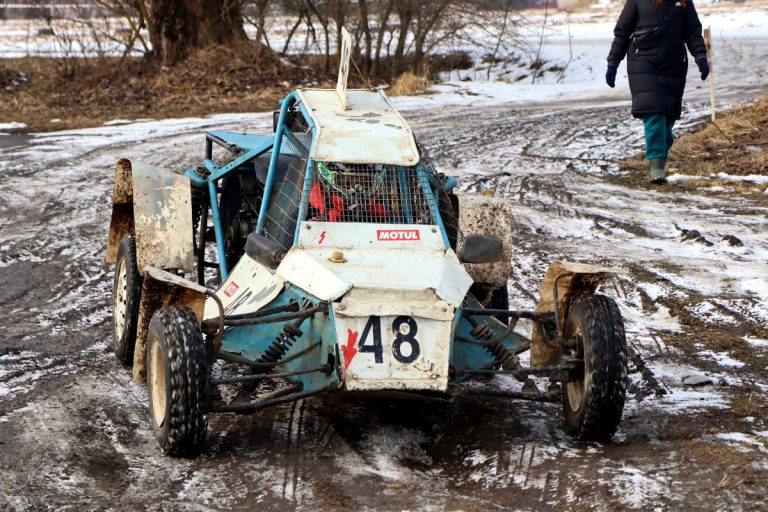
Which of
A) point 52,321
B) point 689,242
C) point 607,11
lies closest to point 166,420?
point 52,321

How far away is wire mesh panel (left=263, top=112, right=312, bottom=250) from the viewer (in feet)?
21.0

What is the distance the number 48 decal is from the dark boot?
8.40 meters

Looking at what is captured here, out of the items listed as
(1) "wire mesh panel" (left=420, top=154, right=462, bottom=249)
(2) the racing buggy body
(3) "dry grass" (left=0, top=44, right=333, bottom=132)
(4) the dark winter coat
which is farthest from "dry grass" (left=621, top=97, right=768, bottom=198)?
(3) "dry grass" (left=0, top=44, right=333, bottom=132)

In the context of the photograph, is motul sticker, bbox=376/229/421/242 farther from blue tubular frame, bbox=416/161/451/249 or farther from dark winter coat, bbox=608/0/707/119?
dark winter coat, bbox=608/0/707/119

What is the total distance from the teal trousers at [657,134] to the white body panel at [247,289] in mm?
7275

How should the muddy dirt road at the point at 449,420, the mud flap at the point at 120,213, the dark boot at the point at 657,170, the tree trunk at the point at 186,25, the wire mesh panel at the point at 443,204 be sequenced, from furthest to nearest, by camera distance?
the tree trunk at the point at 186,25
the dark boot at the point at 657,170
the mud flap at the point at 120,213
the wire mesh panel at the point at 443,204
the muddy dirt road at the point at 449,420

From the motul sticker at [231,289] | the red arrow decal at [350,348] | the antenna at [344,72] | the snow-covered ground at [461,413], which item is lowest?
the snow-covered ground at [461,413]

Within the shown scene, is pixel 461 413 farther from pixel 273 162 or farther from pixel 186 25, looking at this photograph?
pixel 186 25

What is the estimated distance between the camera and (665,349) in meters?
7.29

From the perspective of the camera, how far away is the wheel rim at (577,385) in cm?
562

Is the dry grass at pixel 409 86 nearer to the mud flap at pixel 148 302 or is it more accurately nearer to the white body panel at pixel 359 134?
the white body panel at pixel 359 134

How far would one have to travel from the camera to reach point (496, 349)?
19.7 feet

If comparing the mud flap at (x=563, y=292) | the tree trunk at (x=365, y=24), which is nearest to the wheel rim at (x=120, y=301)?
the mud flap at (x=563, y=292)

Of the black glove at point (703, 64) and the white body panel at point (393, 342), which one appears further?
the black glove at point (703, 64)
